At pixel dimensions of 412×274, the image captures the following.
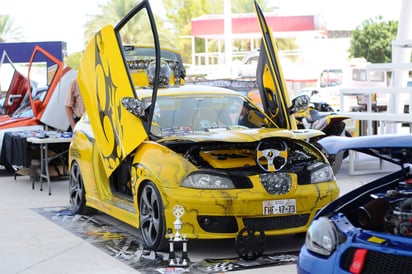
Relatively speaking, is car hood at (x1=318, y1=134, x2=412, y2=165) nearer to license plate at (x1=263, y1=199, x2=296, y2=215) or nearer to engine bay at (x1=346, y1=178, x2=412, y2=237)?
engine bay at (x1=346, y1=178, x2=412, y2=237)

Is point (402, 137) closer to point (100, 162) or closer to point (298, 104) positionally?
point (298, 104)

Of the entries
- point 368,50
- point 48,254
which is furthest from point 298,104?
point 368,50

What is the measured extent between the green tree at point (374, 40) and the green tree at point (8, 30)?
30685 mm

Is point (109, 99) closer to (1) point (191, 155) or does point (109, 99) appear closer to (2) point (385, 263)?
(1) point (191, 155)

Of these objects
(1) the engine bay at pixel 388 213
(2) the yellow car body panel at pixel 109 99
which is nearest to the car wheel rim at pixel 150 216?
(2) the yellow car body panel at pixel 109 99

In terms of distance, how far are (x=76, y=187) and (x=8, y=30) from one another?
222 feet

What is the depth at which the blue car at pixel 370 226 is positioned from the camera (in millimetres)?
4316

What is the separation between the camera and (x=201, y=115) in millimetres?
8391

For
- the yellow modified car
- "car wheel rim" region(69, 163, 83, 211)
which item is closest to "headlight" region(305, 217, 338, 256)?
the yellow modified car

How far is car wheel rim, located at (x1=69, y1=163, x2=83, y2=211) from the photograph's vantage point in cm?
971

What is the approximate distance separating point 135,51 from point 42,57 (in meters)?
6.70

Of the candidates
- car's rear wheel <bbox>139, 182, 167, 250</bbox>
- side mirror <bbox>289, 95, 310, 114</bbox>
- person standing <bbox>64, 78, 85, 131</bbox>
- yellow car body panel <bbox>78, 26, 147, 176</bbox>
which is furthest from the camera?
person standing <bbox>64, 78, 85, 131</bbox>

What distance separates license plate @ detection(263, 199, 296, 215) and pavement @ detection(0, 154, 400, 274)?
0.50 metres

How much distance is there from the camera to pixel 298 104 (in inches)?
334
